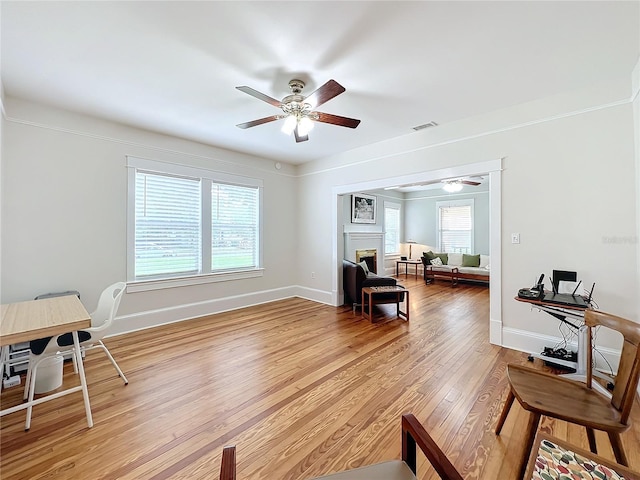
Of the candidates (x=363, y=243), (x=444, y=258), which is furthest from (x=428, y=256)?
(x=363, y=243)

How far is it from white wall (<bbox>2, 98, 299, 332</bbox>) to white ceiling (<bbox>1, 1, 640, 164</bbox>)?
34 centimetres

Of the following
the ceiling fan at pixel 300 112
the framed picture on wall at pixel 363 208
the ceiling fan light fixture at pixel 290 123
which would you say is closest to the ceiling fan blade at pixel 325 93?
the ceiling fan at pixel 300 112

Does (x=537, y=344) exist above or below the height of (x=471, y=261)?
below

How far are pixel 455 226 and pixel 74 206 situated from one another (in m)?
8.60

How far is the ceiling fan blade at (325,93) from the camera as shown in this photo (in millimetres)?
2066

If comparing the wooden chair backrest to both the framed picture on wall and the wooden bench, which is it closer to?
the framed picture on wall

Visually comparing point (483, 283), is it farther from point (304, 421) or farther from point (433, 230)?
point (304, 421)

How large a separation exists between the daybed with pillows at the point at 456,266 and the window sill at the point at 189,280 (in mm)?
4862

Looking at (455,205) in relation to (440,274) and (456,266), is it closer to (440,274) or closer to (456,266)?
(456,266)

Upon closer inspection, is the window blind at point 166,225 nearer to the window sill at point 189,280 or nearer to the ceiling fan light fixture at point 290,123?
the window sill at point 189,280

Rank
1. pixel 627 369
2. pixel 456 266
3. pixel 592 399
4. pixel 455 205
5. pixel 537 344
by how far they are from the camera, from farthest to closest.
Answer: pixel 455 205 < pixel 456 266 < pixel 537 344 < pixel 592 399 < pixel 627 369

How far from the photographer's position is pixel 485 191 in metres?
7.58

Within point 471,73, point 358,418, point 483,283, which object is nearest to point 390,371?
point 358,418

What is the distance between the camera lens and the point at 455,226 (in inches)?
323
